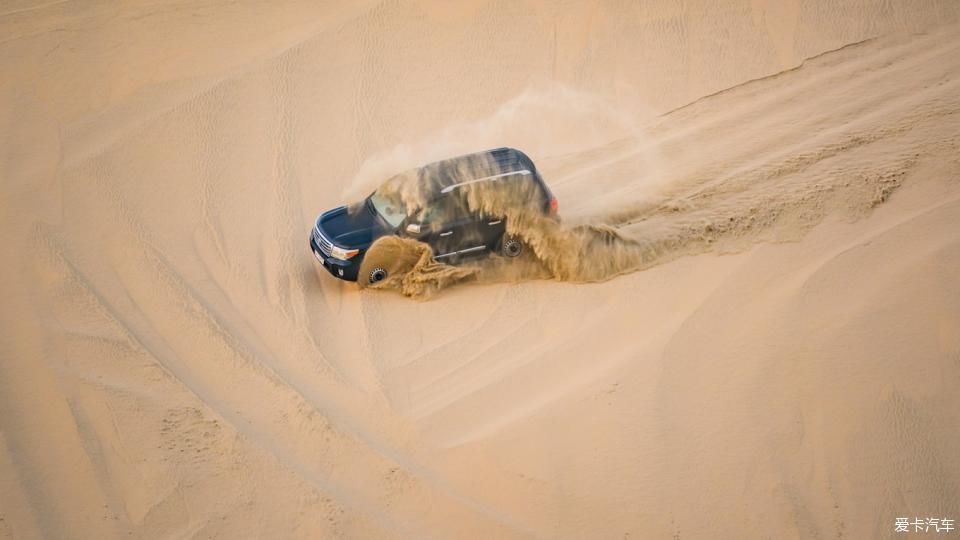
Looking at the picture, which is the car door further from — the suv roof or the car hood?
the car hood

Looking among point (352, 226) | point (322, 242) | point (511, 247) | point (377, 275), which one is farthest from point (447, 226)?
point (322, 242)

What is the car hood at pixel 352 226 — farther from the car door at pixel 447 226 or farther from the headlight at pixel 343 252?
the car door at pixel 447 226

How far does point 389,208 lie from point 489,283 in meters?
1.75

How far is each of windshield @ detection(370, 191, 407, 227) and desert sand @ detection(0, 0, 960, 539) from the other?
1.10 m

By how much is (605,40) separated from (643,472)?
1080 centimetres

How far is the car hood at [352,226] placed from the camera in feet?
35.3

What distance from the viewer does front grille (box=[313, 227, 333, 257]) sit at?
1087cm

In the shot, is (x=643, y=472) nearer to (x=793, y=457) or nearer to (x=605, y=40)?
(x=793, y=457)

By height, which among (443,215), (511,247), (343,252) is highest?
(443,215)

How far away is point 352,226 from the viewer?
1105 centimetres

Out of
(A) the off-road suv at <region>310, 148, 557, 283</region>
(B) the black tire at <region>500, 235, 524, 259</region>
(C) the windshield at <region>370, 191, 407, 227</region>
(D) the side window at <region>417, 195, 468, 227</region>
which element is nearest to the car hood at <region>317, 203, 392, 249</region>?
(A) the off-road suv at <region>310, 148, 557, 283</region>

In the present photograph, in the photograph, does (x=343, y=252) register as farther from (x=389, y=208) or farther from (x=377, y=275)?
(x=389, y=208)

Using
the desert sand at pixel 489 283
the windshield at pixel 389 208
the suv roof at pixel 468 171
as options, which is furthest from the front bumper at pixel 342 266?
the suv roof at pixel 468 171

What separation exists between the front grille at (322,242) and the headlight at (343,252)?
8 cm
